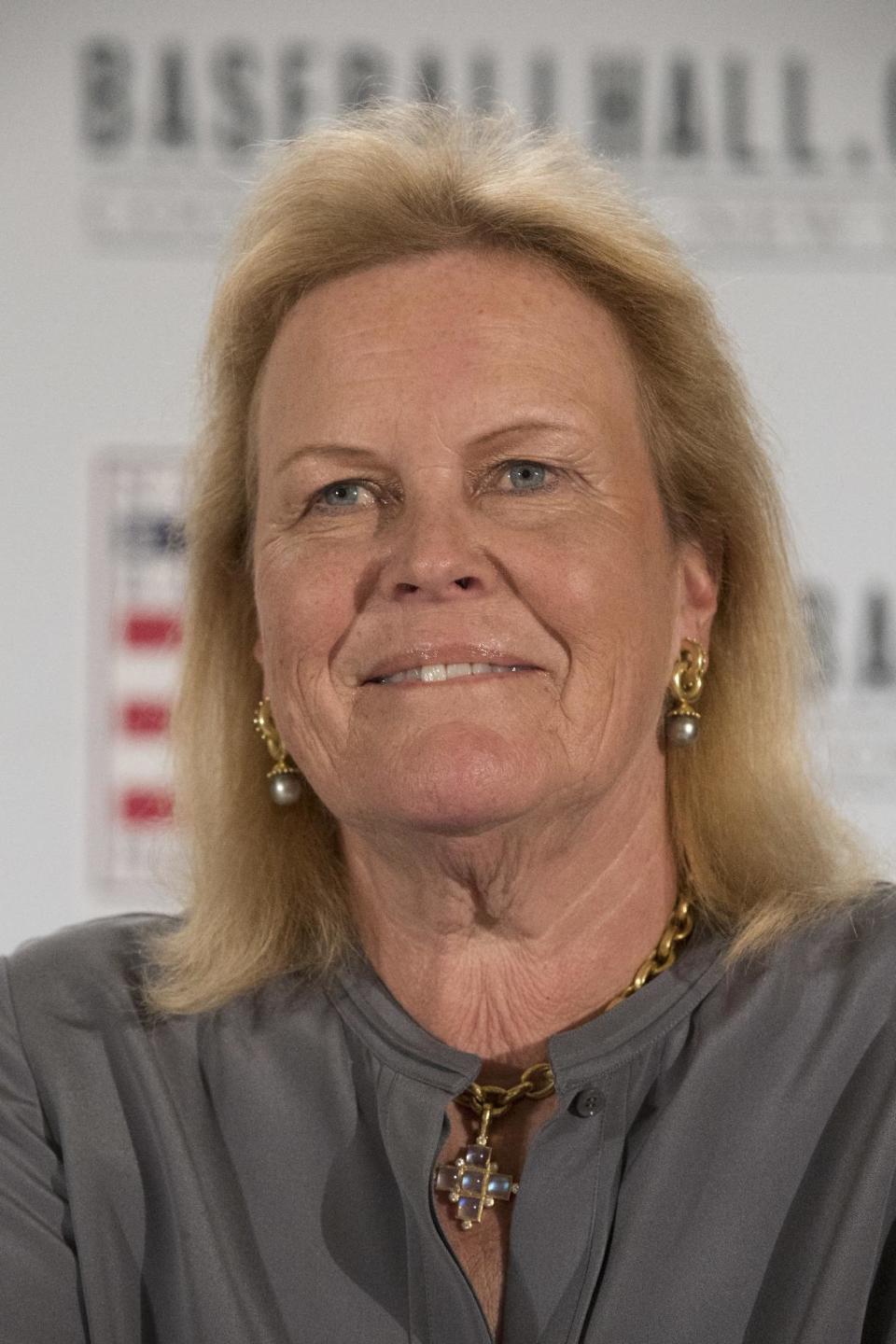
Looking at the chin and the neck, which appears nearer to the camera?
the chin

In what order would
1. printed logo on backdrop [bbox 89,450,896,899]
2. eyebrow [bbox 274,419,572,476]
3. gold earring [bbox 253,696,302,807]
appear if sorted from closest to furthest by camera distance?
eyebrow [bbox 274,419,572,476] → gold earring [bbox 253,696,302,807] → printed logo on backdrop [bbox 89,450,896,899]

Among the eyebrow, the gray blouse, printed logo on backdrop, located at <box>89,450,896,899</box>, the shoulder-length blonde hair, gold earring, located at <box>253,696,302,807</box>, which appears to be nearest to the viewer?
the gray blouse

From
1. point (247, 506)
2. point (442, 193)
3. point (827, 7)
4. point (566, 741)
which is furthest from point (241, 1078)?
point (827, 7)

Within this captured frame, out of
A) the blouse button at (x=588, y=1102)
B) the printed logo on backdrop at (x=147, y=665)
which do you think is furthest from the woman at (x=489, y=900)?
the printed logo on backdrop at (x=147, y=665)

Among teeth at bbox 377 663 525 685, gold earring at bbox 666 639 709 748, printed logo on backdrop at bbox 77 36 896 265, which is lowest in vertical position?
gold earring at bbox 666 639 709 748

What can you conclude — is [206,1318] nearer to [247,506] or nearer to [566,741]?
[566,741]

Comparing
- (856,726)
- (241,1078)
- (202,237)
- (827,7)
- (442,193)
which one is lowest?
(241,1078)

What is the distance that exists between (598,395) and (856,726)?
4.75ft

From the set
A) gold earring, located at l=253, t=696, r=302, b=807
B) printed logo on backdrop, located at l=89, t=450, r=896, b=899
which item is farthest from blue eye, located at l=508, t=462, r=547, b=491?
printed logo on backdrop, located at l=89, t=450, r=896, b=899

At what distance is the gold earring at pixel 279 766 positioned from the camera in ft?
6.16

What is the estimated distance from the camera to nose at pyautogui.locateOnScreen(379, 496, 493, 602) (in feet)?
5.11

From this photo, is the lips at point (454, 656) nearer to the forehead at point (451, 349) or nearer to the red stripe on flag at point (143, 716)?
the forehead at point (451, 349)

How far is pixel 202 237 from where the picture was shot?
3035 mm

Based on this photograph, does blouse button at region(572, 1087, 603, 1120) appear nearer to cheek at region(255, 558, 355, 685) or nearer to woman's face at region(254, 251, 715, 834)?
woman's face at region(254, 251, 715, 834)
